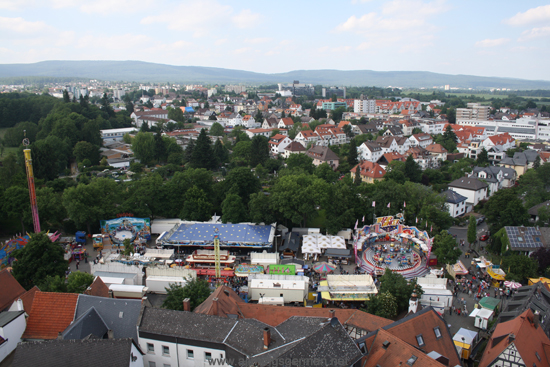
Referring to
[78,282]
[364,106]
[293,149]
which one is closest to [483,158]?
[293,149]

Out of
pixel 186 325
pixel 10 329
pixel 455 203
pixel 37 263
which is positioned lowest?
pixel 455 203

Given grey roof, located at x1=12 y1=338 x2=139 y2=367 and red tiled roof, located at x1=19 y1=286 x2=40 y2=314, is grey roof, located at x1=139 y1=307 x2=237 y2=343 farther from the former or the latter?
red tiled roof, located at x1=19 y1=286 x2=40 y2=314

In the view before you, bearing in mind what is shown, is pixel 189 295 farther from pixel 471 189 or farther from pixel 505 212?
pixel 471 189

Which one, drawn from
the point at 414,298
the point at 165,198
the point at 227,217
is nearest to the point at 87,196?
the point at 165,198

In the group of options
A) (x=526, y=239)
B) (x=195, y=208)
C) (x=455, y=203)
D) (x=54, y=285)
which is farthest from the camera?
(x=455, y=203)

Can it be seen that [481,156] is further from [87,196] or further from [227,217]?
[87,196]

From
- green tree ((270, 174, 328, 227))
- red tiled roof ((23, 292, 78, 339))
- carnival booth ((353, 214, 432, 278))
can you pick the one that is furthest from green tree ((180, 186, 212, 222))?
red tiled roof ((23, 292, 78, 339))
